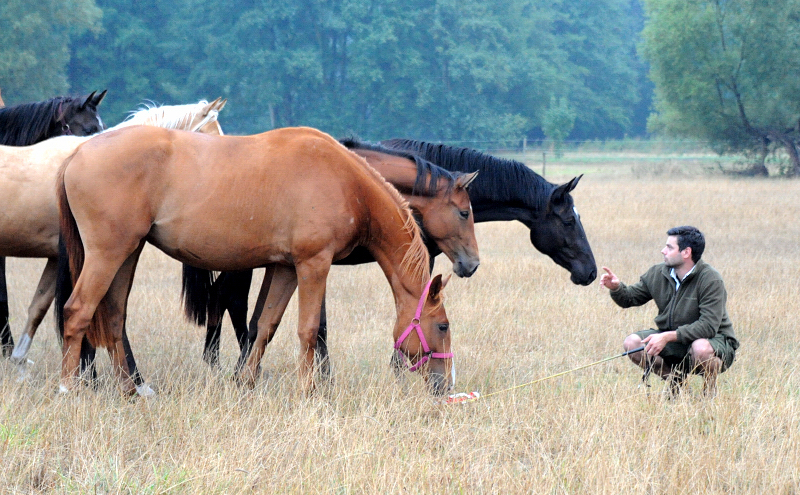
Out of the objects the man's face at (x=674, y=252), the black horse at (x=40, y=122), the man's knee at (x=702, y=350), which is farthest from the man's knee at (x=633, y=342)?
the black horse at (x=40, y=122)

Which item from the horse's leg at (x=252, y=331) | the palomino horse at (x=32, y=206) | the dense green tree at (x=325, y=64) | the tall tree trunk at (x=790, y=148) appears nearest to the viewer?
the palomino horse at (x=32, y=206)

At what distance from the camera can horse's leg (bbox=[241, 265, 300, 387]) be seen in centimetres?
480

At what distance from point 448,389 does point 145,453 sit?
1.69m

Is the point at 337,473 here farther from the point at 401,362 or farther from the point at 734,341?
the point at 734,341

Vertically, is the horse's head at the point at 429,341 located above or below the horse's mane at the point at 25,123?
below

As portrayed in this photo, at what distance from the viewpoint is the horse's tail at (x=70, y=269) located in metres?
4.56

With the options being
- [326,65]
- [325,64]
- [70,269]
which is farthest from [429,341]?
[326,65]

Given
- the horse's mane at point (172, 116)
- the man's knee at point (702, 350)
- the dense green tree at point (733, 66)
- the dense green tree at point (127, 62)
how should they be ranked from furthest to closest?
the dense green tree at point (127, 62) < the dense green tree at point (733, 66) < the horse's mane at point (172, 116) < the man's knee at point (702, 350)

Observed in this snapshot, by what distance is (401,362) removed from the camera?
4.72 metres

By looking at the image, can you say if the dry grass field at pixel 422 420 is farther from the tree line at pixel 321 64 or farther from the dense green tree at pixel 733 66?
the tree line at pixel 321 64

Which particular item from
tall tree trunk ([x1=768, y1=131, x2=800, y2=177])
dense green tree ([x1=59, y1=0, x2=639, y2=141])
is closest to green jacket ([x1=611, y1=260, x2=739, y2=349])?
tall tree trunk ([x1=768, y1=131, x2=800, y2=177])

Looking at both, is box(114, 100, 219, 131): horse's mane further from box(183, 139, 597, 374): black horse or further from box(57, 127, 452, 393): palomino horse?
box(57, 127, 452, 393): palomino horse

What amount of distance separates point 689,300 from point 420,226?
1702mm

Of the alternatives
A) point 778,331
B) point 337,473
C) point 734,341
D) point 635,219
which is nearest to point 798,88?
point 635,219
